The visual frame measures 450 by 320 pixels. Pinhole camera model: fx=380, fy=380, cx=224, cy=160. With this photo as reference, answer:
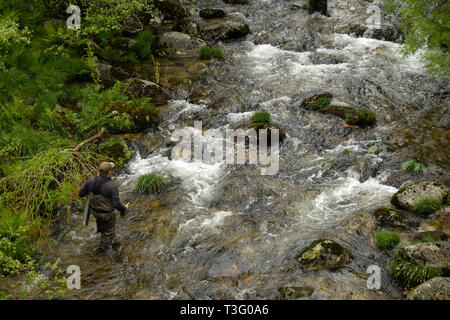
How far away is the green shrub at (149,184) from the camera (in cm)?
1059

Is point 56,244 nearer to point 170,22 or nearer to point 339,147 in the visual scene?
point 339,147

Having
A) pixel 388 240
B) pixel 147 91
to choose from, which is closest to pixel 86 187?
pixel 388 240

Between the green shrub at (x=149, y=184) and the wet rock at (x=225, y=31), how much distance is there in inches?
460

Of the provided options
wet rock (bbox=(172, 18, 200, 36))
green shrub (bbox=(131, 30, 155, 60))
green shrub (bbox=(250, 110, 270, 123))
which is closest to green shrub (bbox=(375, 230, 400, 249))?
green shrub (bbox=(250, 110, 270, 123))

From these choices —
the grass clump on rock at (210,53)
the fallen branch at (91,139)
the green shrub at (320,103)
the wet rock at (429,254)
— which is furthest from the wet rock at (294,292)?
the grass clump on rock at (210,53)

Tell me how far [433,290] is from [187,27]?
17.3 metres

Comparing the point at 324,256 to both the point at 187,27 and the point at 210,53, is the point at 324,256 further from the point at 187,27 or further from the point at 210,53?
the point at 187,27

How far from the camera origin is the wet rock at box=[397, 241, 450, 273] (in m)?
7.20

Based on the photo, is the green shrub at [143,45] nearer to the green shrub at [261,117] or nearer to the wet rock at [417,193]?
the green shrub at [261,117]

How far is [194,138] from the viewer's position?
13.0 metres

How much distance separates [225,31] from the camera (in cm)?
2019

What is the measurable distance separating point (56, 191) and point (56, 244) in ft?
5.25

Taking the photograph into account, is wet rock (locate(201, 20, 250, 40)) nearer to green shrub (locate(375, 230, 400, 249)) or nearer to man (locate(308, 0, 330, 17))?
man (locate(308, 0, 330, 17))

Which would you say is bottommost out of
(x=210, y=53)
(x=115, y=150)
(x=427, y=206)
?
(x=427, y=206)
